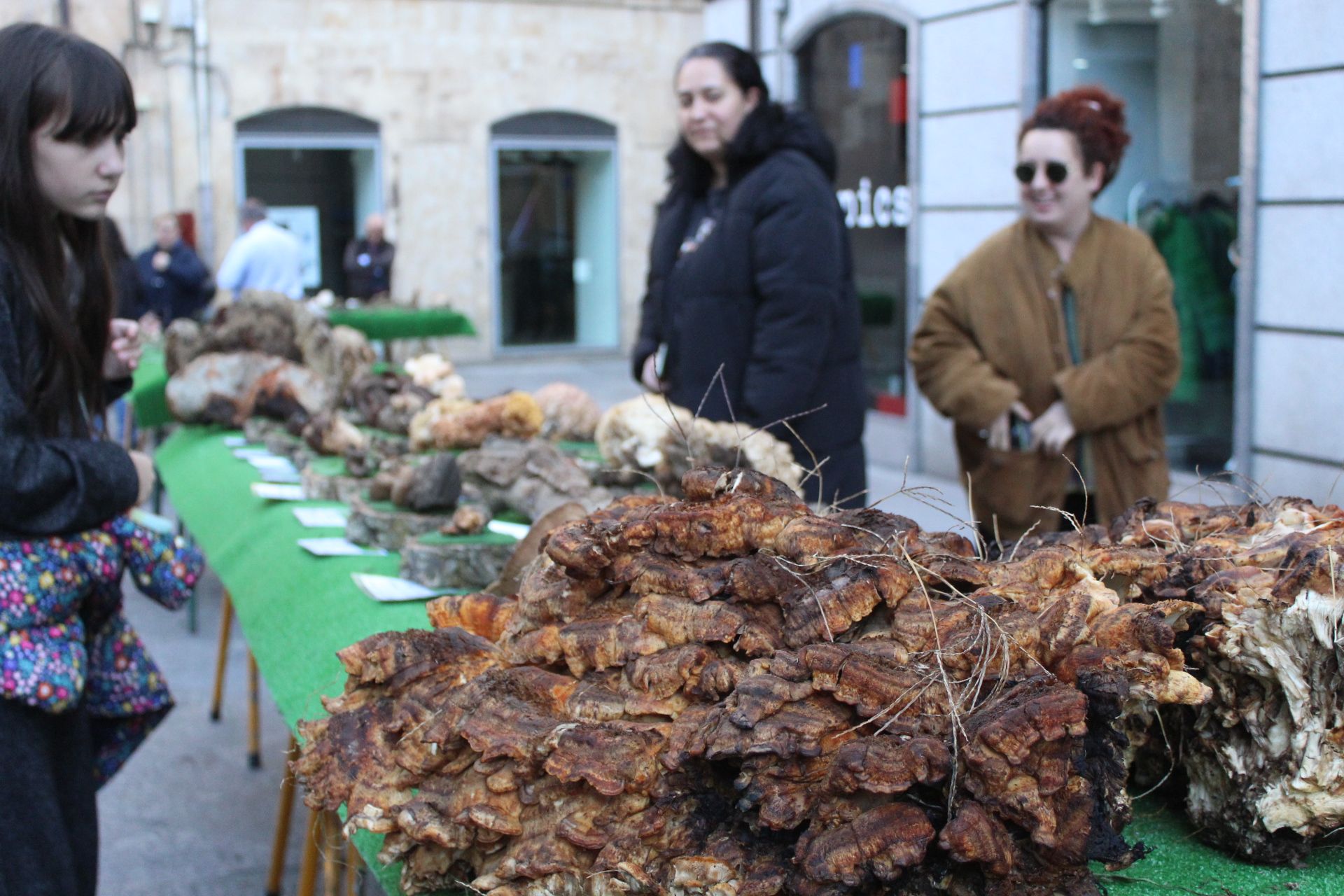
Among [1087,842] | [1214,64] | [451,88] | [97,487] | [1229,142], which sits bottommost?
[1087,842]

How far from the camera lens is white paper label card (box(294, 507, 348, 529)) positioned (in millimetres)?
2928

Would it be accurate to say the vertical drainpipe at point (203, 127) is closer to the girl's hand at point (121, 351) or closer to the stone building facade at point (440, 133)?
the stone building facade at point (440, 133)

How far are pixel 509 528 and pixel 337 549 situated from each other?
41 cm

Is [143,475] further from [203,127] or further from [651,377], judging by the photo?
[203,127]

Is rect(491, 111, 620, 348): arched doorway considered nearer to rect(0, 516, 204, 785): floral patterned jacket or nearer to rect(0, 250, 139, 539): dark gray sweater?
rect(0, 516, 204, 785): floral patterned jacket

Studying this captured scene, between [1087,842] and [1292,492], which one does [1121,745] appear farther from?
[1292,492]

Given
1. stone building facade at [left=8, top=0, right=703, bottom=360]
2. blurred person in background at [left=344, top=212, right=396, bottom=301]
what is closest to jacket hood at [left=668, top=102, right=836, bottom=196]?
blurred person in background at [left=344, top=212, right=396, bottom=301]

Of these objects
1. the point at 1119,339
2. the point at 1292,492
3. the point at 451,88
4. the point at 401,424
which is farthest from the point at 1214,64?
the point at 451,88

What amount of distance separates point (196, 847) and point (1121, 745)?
11.0 ft

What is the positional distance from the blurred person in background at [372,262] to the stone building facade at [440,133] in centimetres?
123

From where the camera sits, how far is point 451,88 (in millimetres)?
16094

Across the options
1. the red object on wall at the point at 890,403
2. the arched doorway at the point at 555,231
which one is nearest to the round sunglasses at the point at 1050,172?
the red object on wall at the point at 890,403

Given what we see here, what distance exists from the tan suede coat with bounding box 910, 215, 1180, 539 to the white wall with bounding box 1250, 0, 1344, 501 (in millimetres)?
2029

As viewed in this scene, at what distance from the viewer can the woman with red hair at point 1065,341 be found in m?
3.21
